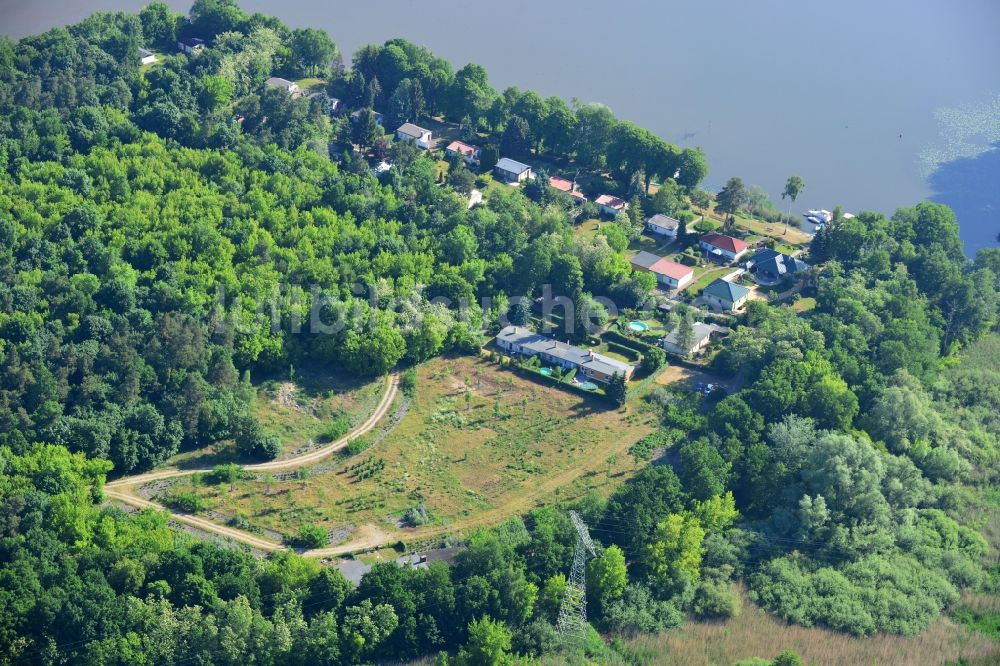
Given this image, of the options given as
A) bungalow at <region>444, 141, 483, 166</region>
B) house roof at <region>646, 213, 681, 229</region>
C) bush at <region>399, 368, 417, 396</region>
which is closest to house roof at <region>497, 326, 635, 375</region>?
bush at <region>399, 368, 417, 396</region>

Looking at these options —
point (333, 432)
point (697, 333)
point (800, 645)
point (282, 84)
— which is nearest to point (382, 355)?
point (333, 432)

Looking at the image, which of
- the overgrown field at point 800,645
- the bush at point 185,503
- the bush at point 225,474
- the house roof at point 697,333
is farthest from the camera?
the house roof at point 697,333

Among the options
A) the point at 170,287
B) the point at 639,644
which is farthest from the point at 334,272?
the point at 639,644

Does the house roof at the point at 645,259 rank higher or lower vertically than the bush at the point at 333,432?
higher

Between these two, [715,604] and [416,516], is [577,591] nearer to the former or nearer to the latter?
[715,604]

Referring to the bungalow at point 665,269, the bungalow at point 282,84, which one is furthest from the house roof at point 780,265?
the bungalow at point 282,84

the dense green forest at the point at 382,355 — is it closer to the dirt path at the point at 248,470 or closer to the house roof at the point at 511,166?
the dirt path at the point at 248,470

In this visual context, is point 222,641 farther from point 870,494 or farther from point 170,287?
point 870,494

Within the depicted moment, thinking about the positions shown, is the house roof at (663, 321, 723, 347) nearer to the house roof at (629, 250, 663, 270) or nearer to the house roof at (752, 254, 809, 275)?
the house roof at (629, 250, 663, 270)
